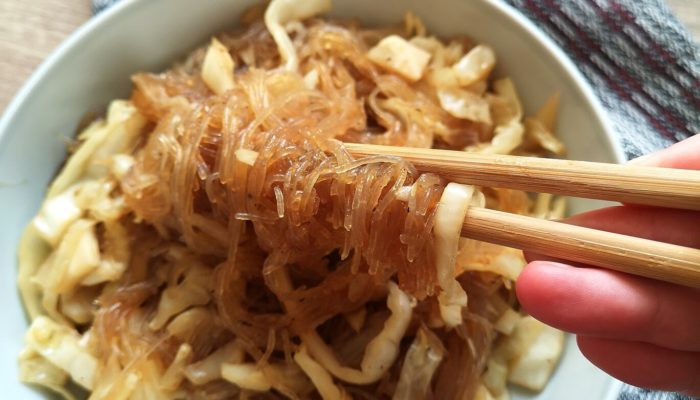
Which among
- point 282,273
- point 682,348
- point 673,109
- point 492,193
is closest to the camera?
point 682,348

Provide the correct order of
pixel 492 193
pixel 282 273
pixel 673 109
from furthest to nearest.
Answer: pixel 673 109 < pixel 492 193 < pixel 282 273

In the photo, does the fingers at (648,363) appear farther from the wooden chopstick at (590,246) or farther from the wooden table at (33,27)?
the wooden table at (33,27)

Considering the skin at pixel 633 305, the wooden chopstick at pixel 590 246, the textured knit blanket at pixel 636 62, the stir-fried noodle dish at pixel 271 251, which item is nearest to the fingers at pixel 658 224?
the skin at pixel 633 305

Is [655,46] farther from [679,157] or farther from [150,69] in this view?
[150,69]

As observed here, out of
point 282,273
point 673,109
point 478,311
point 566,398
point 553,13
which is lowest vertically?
point 566,398

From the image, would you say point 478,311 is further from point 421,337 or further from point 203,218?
point 203,218

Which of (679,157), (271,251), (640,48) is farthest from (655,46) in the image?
(271,251)

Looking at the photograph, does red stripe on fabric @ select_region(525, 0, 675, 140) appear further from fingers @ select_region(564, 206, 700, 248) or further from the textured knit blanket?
fingers @ select_region(564, 206, 700, 248)

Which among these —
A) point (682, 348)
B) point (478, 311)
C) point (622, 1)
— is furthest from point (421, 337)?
point (622, 1)
